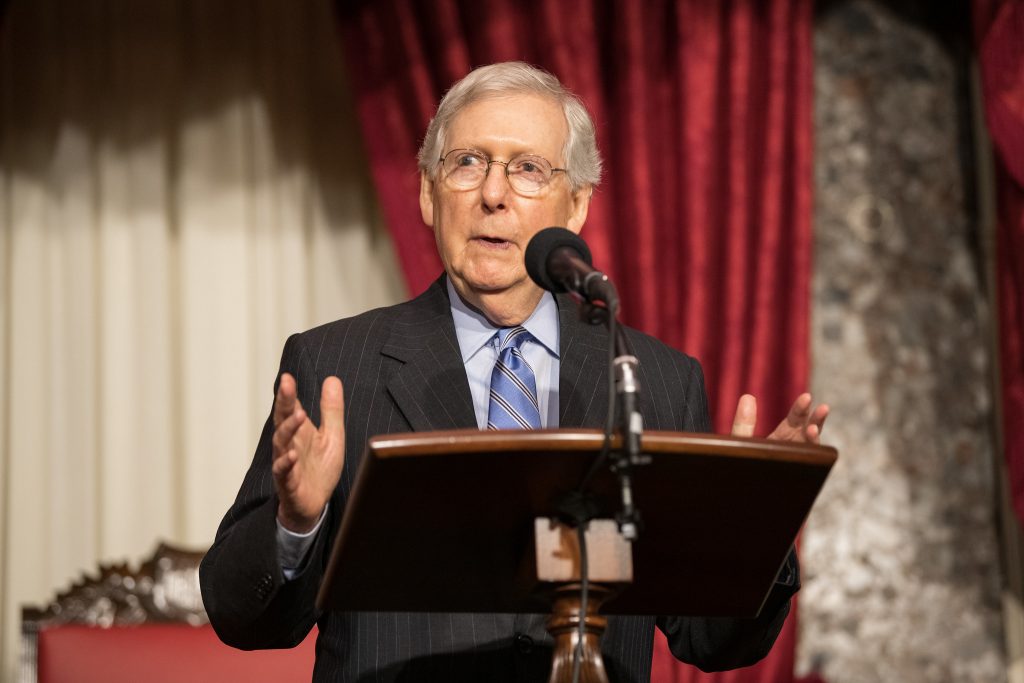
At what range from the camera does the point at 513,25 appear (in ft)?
12.4

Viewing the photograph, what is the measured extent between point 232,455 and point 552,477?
2690 mm

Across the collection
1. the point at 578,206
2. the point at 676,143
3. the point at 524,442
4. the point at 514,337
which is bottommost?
the point at 524,442

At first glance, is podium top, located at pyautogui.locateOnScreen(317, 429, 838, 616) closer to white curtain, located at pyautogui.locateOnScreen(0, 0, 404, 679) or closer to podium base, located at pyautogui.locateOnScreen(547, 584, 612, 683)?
podium base, located at pyautogui.locateOnScreen(547, 584, 612, 683)

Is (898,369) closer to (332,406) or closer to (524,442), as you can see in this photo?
(332,406)

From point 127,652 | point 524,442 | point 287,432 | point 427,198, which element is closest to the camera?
point 524,442

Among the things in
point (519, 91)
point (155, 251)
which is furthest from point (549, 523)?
point (155, 251)

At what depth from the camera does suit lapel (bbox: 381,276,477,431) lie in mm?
2061

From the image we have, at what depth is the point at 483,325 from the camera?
90.7 inches

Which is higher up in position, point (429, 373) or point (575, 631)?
point (429, 373)

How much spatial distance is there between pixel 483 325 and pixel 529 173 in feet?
0.92

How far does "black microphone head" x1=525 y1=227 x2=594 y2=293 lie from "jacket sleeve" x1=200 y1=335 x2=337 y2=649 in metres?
0.46

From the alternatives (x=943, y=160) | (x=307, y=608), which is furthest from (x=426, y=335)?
(x=943, y=160)

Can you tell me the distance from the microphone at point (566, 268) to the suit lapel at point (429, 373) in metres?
0.43

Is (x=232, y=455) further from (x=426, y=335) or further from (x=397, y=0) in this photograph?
(x=426, y=335)
